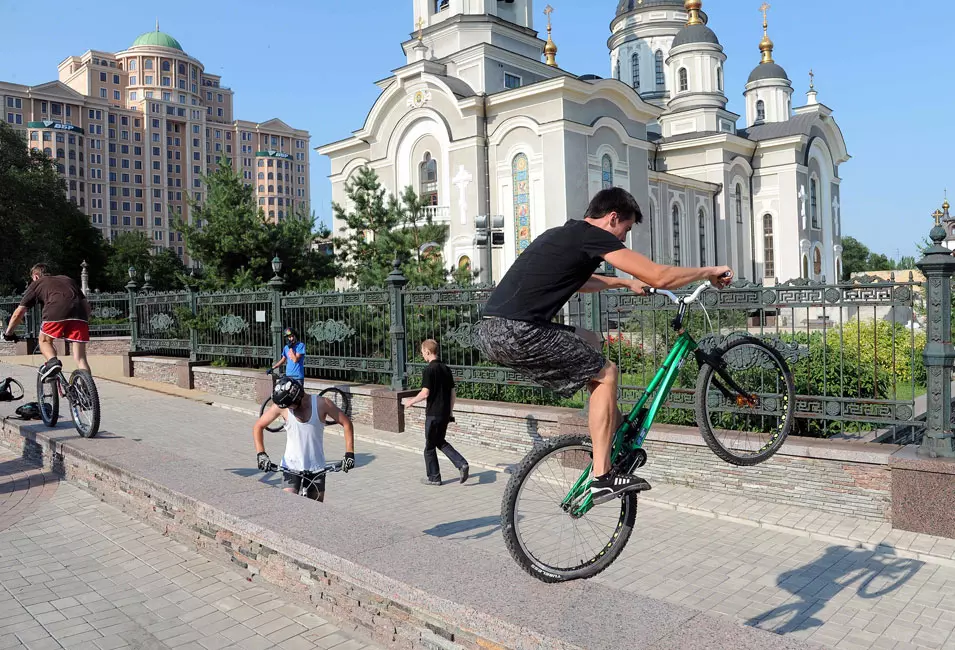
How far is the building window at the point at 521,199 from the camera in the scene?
36.2 meters

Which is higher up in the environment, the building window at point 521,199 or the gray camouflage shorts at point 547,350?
the building window at point 521,199

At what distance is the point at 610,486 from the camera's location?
3.81m

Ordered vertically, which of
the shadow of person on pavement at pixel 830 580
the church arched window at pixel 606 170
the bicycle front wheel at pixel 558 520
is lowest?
the shadow of person on pavement at pixel 830 580

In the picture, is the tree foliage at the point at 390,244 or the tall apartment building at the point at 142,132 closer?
the tree foliage at the point at 390,244

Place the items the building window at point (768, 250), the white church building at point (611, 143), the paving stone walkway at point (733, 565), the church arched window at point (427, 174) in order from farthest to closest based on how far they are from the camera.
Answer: the building window at point (768, 250)
the church arched window at point (427, 174)
the white church building at point (611, 143)
the paving stone walkway at point (733, 565)

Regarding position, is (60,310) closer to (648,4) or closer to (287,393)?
(287,393)

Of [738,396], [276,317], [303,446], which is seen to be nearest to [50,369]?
[303,446]

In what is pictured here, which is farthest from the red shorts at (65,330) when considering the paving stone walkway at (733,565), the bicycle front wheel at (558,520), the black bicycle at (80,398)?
the bicycle front wheel at (558,520)

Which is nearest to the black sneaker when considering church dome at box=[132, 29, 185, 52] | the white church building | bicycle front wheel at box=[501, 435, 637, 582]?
bicycle front wheel at box=[501, 435, 637, 582]

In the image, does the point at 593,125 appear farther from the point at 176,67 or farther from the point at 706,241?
the point at 176,67

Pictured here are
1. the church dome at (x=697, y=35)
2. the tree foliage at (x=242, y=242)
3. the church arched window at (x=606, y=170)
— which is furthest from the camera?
the church dome at (x=697, y=35)

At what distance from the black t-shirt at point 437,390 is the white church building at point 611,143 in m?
17.0

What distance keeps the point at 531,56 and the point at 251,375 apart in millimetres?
34816

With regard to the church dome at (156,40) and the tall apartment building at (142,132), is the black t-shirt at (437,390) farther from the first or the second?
the church dome at (156,40)
